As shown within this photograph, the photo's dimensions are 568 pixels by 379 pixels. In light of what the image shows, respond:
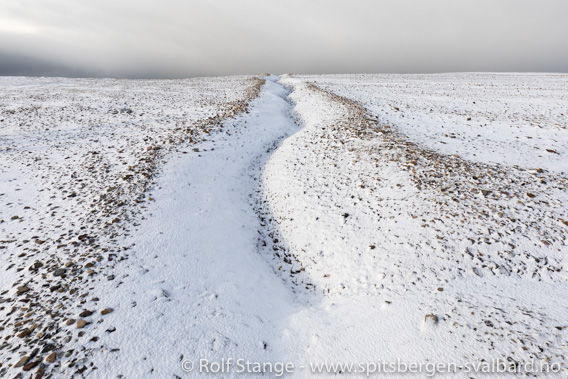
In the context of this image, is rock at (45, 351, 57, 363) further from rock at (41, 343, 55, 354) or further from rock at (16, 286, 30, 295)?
rock at (16, 286, 30, 295)

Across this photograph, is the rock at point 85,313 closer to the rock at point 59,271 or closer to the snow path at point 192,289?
the snow path at point 192,289

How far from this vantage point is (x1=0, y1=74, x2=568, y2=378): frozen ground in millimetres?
5461

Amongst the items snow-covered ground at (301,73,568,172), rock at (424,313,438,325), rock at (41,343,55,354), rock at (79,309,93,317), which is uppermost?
snow-covered ground at (301,73,568,172)

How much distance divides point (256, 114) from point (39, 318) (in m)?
20.7

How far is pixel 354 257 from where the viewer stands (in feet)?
27.0

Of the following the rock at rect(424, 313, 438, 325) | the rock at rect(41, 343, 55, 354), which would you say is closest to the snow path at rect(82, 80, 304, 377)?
the rock at rect(41, 343, 55, 354)

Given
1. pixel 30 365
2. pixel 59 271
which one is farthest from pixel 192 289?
pixel 59 271

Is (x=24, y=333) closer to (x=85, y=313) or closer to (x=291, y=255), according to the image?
(x=85, y=313)

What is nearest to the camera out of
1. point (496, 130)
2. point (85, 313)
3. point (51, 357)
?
point (51, 357)

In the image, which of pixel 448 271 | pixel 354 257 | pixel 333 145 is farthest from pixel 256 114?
pixel 448 271
